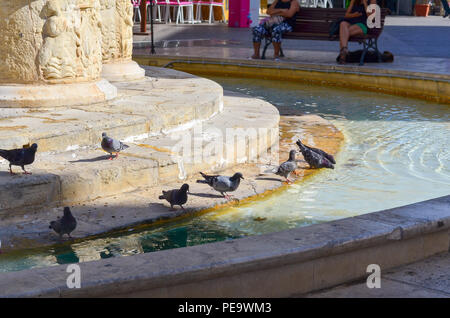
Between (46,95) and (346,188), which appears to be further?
(46,95)

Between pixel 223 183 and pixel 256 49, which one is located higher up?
pixel 256 49

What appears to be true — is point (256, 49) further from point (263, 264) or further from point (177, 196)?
point (263, 264)

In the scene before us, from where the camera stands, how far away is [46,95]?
6258 mm

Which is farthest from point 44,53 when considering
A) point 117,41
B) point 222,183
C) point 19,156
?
point 117,41

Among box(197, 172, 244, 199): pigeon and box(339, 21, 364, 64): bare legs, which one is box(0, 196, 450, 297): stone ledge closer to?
box(197, 172, 244, 199): pigeon

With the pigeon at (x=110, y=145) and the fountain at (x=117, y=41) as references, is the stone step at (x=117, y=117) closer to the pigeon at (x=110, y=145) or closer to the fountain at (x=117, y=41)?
the pigeon at (x=110, y=145)

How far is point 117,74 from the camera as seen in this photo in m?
8.37

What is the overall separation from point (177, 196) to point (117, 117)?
1440 mm

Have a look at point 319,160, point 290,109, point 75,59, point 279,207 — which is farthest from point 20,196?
point 290,109

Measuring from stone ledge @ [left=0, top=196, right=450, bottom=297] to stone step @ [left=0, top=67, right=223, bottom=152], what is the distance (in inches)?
102

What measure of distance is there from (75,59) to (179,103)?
0.98 m

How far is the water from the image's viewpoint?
4.28 m
